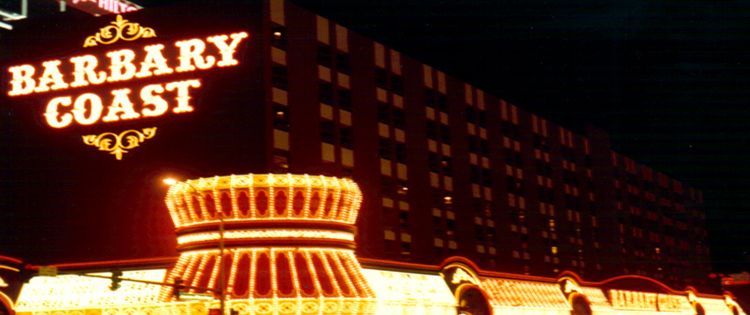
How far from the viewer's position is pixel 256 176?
129 feet

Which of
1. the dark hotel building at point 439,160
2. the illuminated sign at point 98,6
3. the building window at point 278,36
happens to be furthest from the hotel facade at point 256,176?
the illuminated sign at point 98,6

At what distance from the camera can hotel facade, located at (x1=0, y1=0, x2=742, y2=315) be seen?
128 ft

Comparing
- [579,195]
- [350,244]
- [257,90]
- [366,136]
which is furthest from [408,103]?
[579,195]

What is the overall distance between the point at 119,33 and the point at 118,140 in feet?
Result: 17.0

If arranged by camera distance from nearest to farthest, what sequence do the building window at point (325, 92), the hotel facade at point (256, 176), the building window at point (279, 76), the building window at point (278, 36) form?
the hotel facade at point (256, 176)
the building window at point (279, 76)
the building window at point (278, 36)
the building window at point (325, 92)

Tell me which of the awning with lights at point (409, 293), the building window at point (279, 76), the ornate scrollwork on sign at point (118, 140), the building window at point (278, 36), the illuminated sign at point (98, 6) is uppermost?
the illuminated sign at point (98, 6)

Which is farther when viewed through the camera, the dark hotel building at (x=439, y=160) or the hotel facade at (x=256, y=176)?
the dark hotel building at (x=439, y=160)

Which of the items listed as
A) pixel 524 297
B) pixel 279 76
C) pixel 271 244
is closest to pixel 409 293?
pixel 271 244

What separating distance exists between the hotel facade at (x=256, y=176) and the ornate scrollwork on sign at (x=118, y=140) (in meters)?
0.08

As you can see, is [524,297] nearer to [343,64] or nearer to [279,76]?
[343,64]

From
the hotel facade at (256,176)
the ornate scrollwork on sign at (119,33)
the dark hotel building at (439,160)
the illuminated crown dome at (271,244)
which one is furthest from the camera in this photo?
the dark hotel building at (439,160)

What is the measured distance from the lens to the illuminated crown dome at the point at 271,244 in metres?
37.8

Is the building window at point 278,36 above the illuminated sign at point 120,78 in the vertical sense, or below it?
→ above

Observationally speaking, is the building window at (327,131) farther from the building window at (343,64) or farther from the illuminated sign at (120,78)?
the illuminated sign at (120,78)
